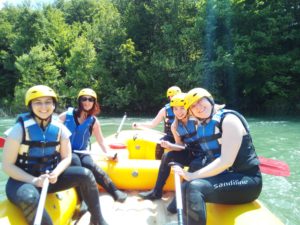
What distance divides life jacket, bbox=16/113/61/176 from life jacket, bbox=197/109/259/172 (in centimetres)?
123

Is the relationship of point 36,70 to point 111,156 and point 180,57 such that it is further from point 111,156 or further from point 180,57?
point 111,156

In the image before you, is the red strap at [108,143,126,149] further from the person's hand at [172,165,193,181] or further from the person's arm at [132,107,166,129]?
the person's hand at [172,165,193,181]

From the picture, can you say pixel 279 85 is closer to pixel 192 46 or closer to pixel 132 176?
pixel 192 46

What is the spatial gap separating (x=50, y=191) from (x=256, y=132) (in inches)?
390

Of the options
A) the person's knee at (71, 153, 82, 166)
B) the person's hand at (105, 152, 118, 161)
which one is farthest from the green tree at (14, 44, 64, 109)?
the person's knee at (71, 153, 82, 166)

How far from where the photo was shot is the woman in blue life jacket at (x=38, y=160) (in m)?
2.59

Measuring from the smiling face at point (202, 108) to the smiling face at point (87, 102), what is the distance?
4.78ft

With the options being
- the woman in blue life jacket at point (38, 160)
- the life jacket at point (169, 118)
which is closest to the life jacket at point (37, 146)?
the woman in blue life jacket at point (38, 160)

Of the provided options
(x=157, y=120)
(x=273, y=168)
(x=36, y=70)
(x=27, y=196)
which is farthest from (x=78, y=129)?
(x=36, y=70)

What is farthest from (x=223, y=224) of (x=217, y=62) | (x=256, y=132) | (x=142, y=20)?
(x=142, y=20)

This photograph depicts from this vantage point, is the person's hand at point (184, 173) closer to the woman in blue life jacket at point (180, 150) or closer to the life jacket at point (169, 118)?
the woman in blue life jacket at point (180, 150)

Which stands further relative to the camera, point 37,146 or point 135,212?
point 135,212

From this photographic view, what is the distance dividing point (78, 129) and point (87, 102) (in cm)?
32

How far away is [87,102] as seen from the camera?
384 centimetres
